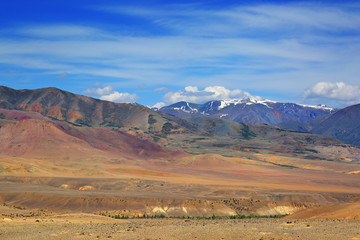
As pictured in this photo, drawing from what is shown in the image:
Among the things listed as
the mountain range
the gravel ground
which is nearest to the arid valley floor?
the gravel ground

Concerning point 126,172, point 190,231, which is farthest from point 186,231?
point 126,172

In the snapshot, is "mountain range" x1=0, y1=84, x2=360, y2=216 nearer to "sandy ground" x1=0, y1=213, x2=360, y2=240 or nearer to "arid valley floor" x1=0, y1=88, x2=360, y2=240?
"arid valley floor" x1=0, y1=88, x2=360, y2=240

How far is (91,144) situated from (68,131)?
11.7 m

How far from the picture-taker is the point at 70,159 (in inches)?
5527

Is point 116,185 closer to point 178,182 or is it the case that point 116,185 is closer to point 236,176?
point 178,182

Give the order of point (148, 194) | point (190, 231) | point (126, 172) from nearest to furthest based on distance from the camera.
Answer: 1. point (190, 231)
2. point (148, 194)
3. point (126, 172)

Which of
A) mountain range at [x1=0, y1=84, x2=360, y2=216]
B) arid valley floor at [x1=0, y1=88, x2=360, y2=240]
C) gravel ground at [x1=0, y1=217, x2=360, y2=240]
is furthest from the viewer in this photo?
mountain range at [x1=0, y1=84, x2=360, y2=216]

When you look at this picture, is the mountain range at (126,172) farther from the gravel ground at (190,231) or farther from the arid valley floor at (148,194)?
the gravel ground at (190,231)

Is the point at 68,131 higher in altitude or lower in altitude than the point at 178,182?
higher

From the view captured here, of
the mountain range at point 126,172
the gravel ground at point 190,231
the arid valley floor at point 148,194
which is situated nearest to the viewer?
the gravel ground at point 190,231

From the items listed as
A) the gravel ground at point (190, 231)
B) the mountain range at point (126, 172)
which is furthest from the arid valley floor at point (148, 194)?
the mountain range at point (126, 172)

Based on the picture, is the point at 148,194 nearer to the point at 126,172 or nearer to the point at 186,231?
the point at 186,231

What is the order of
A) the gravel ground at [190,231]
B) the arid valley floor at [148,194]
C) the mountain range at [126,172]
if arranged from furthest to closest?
the mountain range at [126,172] → the arid valley floor at [148,194] → the gravel ground at [190,231]

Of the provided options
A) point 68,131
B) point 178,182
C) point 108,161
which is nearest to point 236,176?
point 178,182
